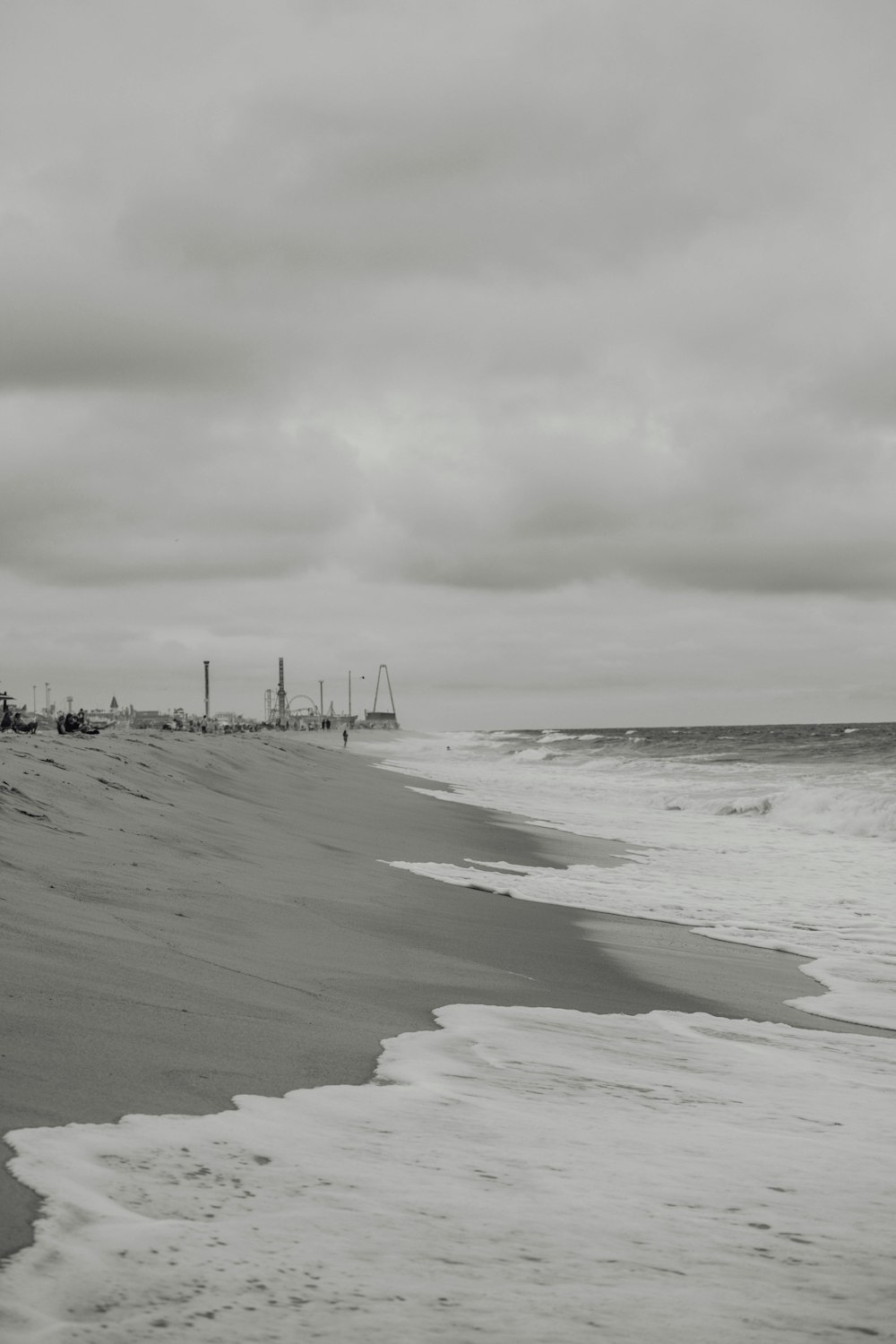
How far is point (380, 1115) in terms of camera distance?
12.6 ft

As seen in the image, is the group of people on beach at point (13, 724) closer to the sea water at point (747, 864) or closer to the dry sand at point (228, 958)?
the sea water at point (747, 864)

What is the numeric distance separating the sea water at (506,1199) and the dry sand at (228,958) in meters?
0.25

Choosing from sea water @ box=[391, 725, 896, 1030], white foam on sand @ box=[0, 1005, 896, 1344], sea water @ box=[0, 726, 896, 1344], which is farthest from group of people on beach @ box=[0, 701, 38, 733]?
white foam on sand @ box=[0, 1005, 896, 1344]

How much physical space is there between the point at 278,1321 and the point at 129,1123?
122cm

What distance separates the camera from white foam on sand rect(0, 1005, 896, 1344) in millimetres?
2430

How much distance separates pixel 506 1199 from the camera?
3154 millimetres

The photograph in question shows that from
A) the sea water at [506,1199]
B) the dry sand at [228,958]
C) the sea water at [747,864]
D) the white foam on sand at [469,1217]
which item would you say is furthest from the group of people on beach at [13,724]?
the white foam on sand at [469,1217]

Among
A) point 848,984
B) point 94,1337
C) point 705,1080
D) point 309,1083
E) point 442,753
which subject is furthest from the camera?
point 442,753

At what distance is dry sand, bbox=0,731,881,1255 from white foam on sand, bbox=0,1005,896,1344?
0.24 meters

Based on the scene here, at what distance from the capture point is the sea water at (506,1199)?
245 centimetres

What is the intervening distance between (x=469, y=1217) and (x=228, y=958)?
325 centimetres

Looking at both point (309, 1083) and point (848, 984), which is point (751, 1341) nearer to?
point (309, 1083)

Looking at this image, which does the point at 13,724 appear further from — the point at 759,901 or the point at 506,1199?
the point at 506,1199

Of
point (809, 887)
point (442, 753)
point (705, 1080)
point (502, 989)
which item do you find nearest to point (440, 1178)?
point (705, 1080)
